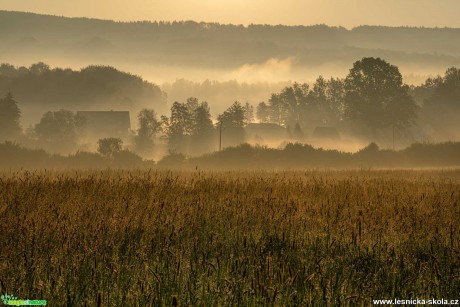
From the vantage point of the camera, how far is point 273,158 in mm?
59094

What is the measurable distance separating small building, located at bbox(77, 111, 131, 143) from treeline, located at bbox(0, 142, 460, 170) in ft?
216

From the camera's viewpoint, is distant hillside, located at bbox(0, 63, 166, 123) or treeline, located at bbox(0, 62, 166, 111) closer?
distant hillside, located at bbox(0, 63, 166, 123)

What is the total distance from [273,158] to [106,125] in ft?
258

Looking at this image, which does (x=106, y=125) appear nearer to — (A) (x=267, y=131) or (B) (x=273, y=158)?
A: (A) (x=267, y=131)

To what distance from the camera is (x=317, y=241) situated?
26.1 feet

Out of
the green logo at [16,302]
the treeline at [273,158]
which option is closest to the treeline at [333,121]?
the treeline at [273,158]

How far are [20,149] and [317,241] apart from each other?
5337 cm

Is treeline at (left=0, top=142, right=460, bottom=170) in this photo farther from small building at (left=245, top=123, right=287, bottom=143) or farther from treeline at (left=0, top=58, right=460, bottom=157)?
small building at (left=245, top=123, right=287, bottom=143)

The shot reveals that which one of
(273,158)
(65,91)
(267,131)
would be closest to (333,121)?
(267,131)

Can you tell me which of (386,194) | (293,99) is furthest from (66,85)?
(386,194)

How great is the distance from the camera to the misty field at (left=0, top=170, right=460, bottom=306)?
17.6 feet

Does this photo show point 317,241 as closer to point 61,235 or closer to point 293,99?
point 61,235

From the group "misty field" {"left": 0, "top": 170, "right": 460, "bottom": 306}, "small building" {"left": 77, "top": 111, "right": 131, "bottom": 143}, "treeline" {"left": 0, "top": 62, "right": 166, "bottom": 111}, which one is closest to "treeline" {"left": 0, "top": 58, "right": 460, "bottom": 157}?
"small building" {"left": 77, "top": 111, "right": 131, "bottom": 143}

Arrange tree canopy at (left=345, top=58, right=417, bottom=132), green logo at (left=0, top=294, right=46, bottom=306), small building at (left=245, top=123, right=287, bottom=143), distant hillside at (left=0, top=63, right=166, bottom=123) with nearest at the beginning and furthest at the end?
green logo at (left=0, top=294, right=46, bottom=306), tree canopy at (left=345, top=58, right=417, bottom=132), small building at (left=245, top=123, right=287, bottom=143), distant hillside at (left=0, top=63, right=166, bottom=123)
